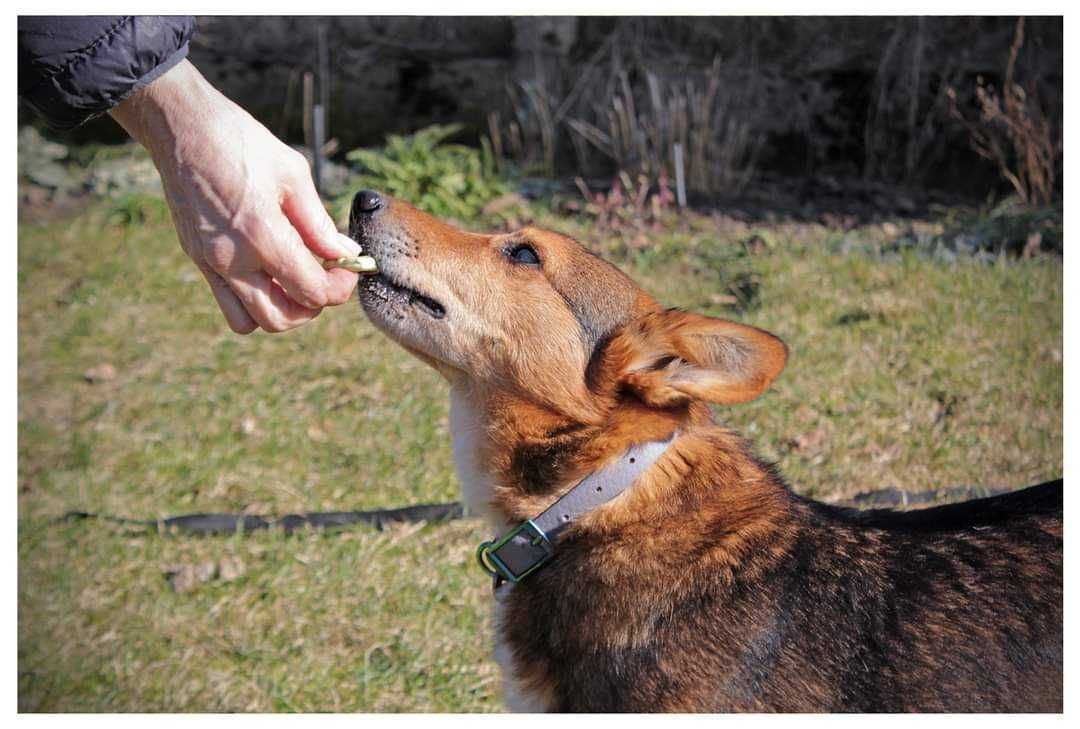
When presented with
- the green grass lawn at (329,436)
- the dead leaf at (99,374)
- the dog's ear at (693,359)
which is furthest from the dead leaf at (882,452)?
the dead leaf at (99,374)

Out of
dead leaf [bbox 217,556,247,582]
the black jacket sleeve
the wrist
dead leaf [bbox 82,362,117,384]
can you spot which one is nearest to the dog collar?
the wrist

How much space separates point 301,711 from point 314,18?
263 inches

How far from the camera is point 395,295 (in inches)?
122

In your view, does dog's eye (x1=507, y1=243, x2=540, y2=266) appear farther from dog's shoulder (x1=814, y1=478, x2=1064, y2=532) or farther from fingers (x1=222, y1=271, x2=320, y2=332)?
dog's shoulder (x1=814, y1=478, x2=1064, y2=532)

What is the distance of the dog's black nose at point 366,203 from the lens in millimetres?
3172

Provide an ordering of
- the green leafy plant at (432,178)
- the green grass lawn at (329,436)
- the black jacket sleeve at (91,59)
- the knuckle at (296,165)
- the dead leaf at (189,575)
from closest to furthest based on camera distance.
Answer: the black jacket sleeve at (91,59) → the knuckle at (296,165) → the green grass lawn at (329,436) → the dead leaf at (189,575) → the green leafy plant at (432,178)

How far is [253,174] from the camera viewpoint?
8.75 feet

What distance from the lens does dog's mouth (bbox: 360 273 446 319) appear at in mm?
3098

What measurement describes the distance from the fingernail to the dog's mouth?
0.36ft

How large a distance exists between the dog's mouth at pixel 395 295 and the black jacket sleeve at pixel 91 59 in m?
0.84

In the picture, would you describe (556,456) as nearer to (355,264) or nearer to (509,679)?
(509,679)

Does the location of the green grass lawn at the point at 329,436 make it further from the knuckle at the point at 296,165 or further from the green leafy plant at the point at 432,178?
the knuckle at the point at 296,165
